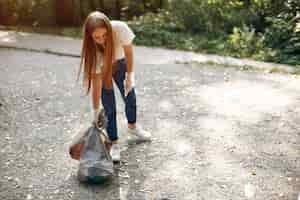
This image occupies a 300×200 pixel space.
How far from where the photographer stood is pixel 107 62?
3834 millimetres

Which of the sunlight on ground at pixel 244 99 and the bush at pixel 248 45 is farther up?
the bush at pixel 248 45

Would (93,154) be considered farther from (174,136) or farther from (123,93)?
(174,136)

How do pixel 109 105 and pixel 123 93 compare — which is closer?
pixel 109 105

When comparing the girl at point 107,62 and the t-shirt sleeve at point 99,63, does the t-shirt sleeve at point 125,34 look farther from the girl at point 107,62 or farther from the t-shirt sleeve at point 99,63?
the t-shirt sleeve at point 99,63

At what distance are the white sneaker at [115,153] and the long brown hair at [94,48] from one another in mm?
771

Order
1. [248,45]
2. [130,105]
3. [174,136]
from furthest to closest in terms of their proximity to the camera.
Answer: [248,45], [174,136], [130,105]

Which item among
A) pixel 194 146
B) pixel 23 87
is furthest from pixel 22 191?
pixel 23 87

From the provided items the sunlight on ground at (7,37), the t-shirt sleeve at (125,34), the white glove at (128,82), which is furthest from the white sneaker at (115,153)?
the sunlight on ground at (7,37)

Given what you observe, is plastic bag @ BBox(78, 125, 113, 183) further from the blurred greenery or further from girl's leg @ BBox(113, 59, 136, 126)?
the blurred greenery

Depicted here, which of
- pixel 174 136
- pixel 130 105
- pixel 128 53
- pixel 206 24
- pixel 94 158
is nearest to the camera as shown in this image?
pixel 94 158

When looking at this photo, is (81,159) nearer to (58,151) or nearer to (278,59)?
(58,151)

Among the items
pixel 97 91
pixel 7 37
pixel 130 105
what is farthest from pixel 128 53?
pixel 7 37

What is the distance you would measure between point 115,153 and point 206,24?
608cm

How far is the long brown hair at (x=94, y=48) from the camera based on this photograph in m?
3.66
